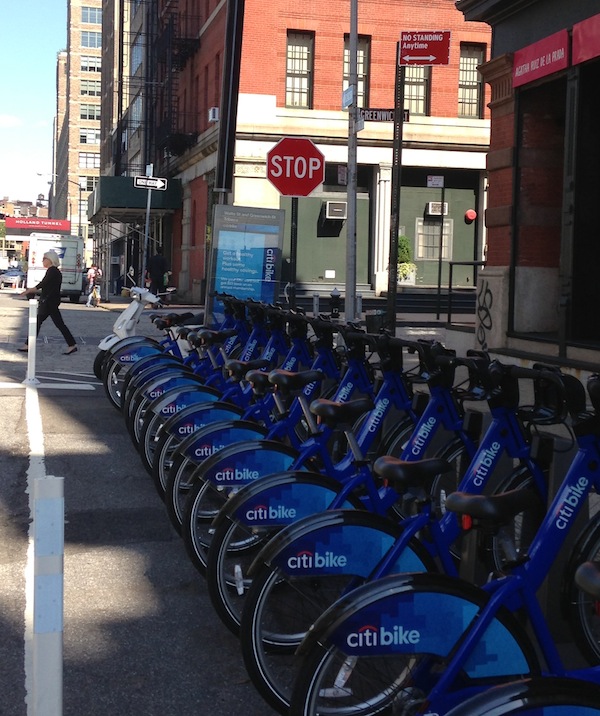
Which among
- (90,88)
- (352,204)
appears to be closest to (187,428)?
(352,204)

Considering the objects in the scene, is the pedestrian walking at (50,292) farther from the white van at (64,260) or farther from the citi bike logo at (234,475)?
the white van at (64,260)

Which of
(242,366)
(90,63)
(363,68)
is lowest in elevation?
(242,366)

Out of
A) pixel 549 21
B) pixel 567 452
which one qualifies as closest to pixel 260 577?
pixel 567 452

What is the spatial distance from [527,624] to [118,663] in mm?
2032

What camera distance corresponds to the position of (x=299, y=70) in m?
32.8

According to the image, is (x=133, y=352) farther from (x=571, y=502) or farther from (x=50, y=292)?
(x=571, y=502)

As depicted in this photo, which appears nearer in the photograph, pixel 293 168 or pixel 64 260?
pixel 293 168

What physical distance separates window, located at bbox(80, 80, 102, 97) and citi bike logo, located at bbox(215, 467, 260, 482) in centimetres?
12390

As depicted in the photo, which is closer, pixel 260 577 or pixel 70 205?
pixel 260 577

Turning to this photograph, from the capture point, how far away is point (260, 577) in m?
3.81

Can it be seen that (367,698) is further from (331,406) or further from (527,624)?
(331,406)

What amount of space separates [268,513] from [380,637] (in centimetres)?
146

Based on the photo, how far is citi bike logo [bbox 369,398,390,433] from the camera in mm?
5598

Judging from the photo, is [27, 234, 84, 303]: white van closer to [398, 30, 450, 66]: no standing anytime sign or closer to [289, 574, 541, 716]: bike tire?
[398, 30, 450, 66]: no standing anytime sign
